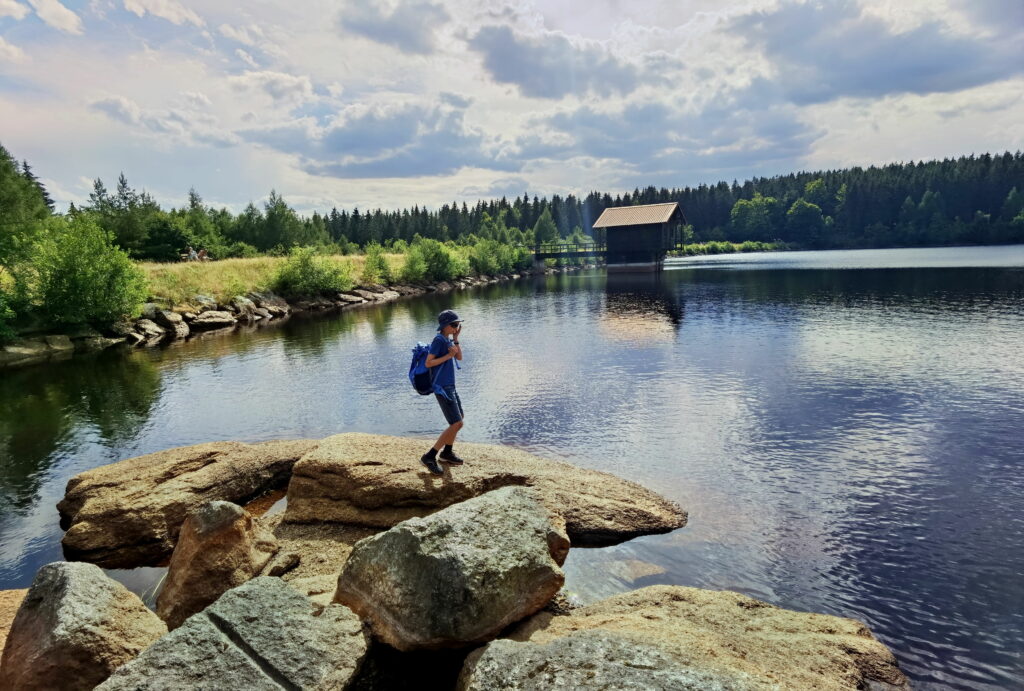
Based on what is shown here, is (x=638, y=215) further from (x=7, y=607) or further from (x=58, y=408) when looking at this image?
(x=7, y=607)

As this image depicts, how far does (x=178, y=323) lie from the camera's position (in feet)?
159

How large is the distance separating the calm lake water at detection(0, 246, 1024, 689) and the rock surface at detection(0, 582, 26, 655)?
1.77 m

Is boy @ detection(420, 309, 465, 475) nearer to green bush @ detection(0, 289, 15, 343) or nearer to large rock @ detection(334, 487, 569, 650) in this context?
large rock @ detection(334, 487, 569, 650)

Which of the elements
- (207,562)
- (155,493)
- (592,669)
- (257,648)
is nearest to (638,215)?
(155,493)

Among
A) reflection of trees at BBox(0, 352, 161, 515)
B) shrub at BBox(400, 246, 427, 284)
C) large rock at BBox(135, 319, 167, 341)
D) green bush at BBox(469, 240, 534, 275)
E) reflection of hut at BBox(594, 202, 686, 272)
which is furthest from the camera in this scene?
green bush at BBox(469, 240, 534, 275)

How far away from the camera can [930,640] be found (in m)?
8.84

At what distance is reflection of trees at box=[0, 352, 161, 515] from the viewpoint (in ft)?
57.7

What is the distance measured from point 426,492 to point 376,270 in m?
76.4

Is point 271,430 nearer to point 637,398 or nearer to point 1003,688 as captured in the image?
point 637,398

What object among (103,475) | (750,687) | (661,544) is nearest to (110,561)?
(103,475)

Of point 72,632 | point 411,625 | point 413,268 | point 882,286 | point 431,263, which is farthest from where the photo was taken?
point 431,263

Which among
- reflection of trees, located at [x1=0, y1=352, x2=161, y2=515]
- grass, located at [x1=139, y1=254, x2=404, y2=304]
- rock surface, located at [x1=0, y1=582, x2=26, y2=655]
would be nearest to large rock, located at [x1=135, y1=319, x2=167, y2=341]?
grass, located at [x1=139, y1=254, x2=404, y2=304]

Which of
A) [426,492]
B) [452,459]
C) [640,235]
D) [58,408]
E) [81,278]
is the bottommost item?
[58,408]

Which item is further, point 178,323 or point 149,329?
point 178,323
